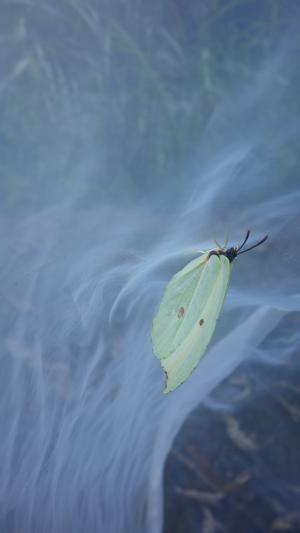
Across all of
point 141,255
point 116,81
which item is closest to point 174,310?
point 141,255

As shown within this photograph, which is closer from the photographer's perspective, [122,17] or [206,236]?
[206,236]

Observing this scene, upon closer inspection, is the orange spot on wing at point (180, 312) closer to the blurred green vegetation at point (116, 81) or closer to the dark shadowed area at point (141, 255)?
the dark shadowed area at point (141, 255)

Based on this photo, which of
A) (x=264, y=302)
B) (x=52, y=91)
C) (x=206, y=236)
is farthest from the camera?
(x=52, y=91)

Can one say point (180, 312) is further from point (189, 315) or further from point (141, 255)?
point (141, 255)

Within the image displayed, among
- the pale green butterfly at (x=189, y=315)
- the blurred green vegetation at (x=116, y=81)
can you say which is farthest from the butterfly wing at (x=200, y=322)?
the blurred green vegetation at (x=116, y=81)

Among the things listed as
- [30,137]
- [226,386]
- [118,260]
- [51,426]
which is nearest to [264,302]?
[226,386]

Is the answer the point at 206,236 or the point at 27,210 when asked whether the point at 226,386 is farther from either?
the point at 27,210

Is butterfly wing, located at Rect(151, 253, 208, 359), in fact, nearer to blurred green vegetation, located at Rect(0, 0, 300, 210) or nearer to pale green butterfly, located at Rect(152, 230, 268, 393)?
pale green butterfly, located at Rect(152, 230, 268, 393)

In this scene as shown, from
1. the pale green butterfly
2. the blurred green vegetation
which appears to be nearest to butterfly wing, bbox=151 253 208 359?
the pale green butterfly
